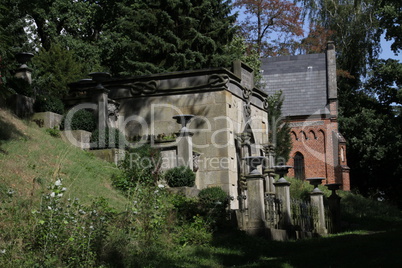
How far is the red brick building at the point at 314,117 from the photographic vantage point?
42562 mm

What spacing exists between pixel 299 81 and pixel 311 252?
1338 inches

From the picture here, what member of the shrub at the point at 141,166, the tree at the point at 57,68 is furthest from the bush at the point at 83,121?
the tree at the point at 57,68

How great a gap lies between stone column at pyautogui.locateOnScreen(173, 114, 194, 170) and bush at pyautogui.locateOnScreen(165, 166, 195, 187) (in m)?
0.59

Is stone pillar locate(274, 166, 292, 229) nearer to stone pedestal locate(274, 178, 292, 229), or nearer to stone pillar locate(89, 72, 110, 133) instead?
stone pedestal locate(274, 178, 292, 229)

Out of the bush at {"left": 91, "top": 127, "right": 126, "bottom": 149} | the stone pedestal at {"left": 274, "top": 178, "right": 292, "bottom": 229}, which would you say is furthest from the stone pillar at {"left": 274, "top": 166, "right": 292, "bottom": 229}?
the bush at {"left": 91, "top": 127, "right": 126, "bottom": 149}

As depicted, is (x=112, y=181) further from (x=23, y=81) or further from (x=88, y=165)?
(x=23, y=81)

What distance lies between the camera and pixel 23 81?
18.8 meters

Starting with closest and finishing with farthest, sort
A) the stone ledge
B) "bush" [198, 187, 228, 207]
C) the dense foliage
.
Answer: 1. "bush" [198, 187, 228, 207]
2. the stone ledge
3. the dense foliage

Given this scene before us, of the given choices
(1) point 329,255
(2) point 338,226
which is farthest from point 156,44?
(1) point 329,255

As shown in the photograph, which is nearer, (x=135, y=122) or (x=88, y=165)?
(x=88, y=165)

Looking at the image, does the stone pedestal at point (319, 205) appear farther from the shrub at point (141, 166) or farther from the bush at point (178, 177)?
the shrub at point (141, 166)

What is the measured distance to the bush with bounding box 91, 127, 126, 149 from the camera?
18109mm

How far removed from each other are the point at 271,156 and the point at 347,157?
22664mm

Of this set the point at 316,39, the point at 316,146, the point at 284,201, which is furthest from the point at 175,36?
the point at 316,39
